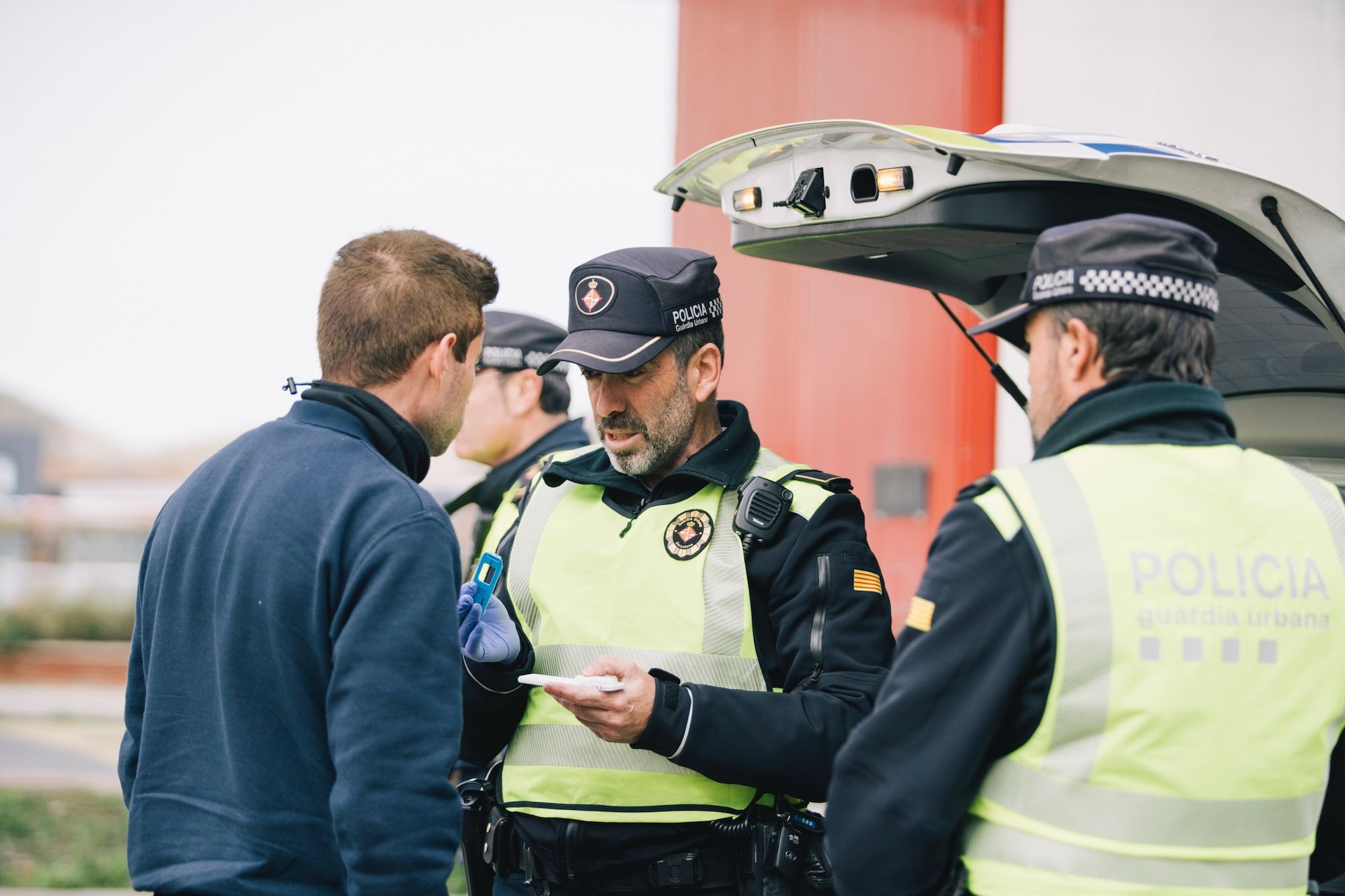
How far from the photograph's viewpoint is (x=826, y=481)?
7.00 ft

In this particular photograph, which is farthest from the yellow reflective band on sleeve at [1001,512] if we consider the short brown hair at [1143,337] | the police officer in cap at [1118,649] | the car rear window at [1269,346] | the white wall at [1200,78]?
the white wall at [1200,78]

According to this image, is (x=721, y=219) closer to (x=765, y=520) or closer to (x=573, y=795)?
(x=765, y=520)

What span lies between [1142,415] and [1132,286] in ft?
0.52

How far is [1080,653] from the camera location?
1.32 metres

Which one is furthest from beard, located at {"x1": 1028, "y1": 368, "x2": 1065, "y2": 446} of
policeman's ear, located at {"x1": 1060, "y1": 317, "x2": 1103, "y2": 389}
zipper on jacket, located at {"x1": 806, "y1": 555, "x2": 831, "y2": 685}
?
zipper on jacket, located at {"x1": 806, "y1": 555, "x2": 831, "y2": 685}

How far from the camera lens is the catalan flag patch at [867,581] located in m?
2.03

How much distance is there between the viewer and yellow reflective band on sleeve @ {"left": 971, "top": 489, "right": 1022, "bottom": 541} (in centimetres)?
138

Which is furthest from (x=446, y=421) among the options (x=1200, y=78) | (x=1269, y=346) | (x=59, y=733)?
(x=59, y=733)

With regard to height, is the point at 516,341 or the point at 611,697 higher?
the point at 516,341

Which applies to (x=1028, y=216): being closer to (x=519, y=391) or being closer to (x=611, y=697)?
(x=611, y=697)

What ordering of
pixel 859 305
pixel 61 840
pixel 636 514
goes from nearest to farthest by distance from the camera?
1. pixel 636 514
2. pixel 859 305
3. pixel 61 840

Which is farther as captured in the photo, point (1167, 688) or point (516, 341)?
point (516, 341)

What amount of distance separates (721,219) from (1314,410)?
1.58 m

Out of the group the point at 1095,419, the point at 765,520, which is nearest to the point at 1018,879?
the point at 1095,419
